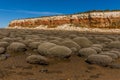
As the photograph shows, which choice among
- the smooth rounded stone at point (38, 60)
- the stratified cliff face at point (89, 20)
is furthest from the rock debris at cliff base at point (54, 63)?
the stratified cliff face at point (89, 20)

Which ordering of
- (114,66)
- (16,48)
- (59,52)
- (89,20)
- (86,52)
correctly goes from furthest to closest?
(89,20) → (16,48) → (86,52) → (59,52) → (114,66)

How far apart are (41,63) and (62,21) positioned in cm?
8301

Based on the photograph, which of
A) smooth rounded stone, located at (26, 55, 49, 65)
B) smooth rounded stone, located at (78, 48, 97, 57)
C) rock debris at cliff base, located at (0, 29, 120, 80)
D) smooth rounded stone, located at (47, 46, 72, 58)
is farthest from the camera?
smooth rounded stone, located at (78, 48, 97, 57)

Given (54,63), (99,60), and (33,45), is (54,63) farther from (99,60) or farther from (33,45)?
(33,45)

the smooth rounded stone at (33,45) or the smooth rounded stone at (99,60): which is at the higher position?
the smooth rounded stone at (33,45)

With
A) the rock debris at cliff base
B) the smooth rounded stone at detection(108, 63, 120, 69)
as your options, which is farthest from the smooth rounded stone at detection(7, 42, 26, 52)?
the smooth rounded stone at detection(108, 63, 120, 69)

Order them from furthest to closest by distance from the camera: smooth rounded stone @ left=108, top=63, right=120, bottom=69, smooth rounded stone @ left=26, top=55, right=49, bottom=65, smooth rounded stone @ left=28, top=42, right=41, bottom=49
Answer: smooth rounded stone @ left=28, top=42, right=41, bottom=49, smooth rounded stone @ left=108, top=63, right=120, bottom=69, smooth rounded stone @ left=26, top=55, right=49, bottom=65

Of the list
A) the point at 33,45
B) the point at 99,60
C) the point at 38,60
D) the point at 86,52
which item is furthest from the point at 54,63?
the point at 33,45

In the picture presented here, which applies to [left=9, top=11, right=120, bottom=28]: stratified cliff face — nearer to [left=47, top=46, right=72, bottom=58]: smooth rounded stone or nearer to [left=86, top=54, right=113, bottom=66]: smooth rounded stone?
[left=47, top=46, right=72, bottom=58]: smooth rounded stone

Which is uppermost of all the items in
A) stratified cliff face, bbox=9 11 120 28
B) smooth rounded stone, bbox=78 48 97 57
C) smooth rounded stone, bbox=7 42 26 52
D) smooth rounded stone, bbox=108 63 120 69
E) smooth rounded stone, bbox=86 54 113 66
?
stratified cliff face, bbox=9 11 120 28

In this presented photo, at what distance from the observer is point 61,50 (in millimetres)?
20703

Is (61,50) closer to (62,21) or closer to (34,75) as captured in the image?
(34,75)

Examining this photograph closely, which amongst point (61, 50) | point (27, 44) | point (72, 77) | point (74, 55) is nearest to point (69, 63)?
point (61, 50)

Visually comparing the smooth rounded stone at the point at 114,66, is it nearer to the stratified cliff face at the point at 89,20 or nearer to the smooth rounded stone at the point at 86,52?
the smooth rounded stone at the point at 86,52
